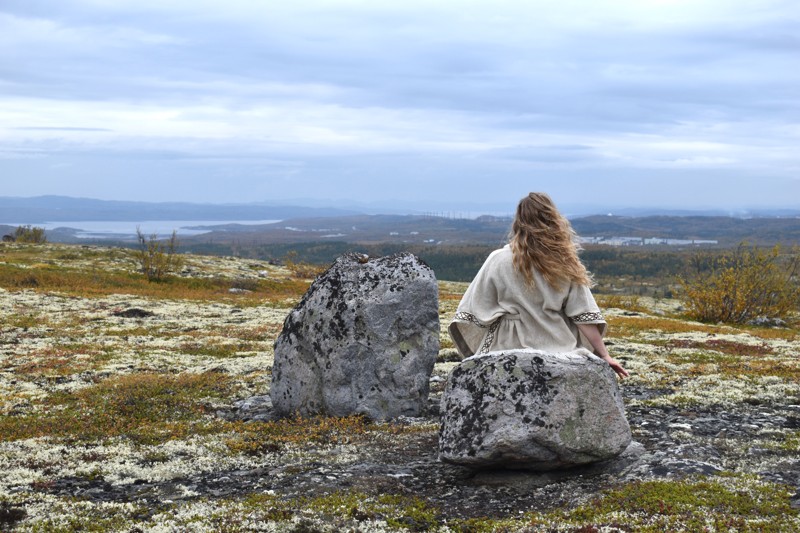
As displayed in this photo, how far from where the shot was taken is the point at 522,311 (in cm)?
1114

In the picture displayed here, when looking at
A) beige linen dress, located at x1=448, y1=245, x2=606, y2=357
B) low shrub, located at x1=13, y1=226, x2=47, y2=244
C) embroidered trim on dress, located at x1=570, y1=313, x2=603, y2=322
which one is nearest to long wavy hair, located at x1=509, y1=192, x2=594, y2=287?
beige linen dress, located at x1=448, y1=245, x2=606, y2=357

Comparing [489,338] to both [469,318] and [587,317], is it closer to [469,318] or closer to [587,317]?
[469,318]

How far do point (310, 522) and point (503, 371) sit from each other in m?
3.55

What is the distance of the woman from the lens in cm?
1070

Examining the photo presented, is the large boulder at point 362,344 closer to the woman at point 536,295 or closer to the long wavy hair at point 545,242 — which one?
the woman at point 536,295

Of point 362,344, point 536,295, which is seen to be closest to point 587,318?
point 536,295

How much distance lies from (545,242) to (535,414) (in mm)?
2531

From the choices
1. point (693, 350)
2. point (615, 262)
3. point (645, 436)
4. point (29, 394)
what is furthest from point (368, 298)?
point (615, 262)

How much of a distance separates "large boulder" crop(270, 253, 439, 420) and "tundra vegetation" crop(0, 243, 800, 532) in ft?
1.89

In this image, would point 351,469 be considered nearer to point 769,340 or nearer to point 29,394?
point 29,394

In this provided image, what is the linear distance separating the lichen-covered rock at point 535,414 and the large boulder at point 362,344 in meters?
4.79

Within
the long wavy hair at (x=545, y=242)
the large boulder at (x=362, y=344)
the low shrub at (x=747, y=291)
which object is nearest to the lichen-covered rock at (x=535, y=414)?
the long wavy hair at (x=545, y=242)

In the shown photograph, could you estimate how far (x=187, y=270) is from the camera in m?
65.0

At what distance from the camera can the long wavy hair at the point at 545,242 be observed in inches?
420
